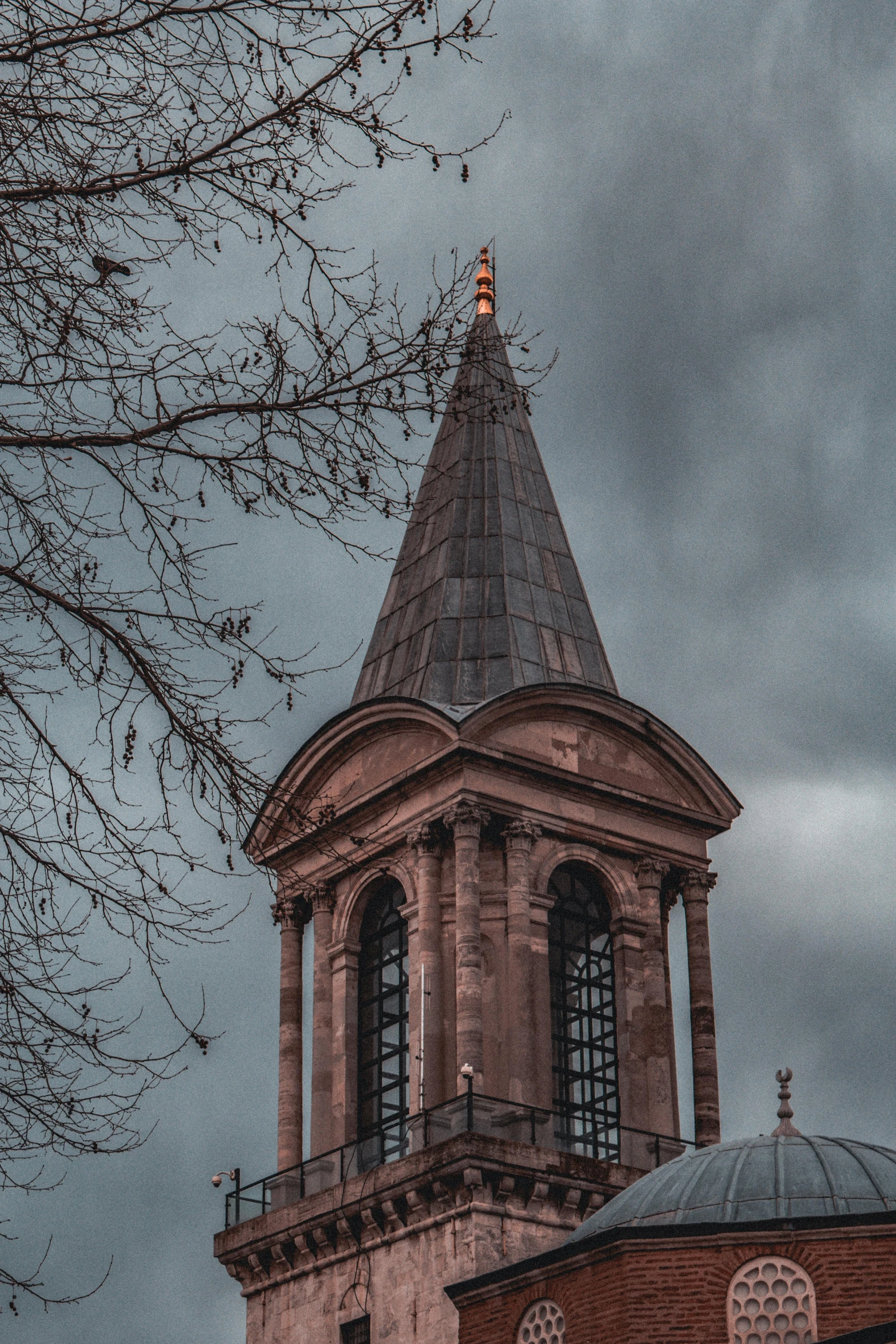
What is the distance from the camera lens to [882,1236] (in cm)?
2827

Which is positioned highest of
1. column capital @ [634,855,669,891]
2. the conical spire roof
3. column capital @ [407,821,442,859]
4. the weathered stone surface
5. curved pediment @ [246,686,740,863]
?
the conical spire roof

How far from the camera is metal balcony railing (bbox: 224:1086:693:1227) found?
37.9m

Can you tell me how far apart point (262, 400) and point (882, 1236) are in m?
16.9

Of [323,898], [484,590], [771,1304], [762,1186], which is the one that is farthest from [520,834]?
[771,1304]

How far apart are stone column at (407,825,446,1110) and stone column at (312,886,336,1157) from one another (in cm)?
273

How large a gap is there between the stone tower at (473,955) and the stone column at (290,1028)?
0.05 metres

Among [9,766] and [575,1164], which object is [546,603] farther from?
[9,766]

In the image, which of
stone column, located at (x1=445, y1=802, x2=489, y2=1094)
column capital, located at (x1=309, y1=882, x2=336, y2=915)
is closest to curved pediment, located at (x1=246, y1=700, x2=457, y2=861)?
column capital, located at (x1=309, y1=882, x2=336, y2=915)

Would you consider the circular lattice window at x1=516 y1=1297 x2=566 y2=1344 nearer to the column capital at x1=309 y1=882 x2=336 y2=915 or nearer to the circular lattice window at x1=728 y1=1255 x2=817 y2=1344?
the circular lattice window at x1=728 y1=1255 x2=817 y2=1344

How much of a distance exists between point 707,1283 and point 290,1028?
16.5m

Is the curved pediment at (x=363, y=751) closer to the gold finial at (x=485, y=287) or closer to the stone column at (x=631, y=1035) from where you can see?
the stone column at (x=631, y=1035)

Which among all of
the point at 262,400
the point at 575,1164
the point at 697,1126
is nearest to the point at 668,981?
the point at 697,1126

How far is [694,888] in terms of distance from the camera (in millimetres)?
43719

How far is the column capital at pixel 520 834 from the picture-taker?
41031mm
